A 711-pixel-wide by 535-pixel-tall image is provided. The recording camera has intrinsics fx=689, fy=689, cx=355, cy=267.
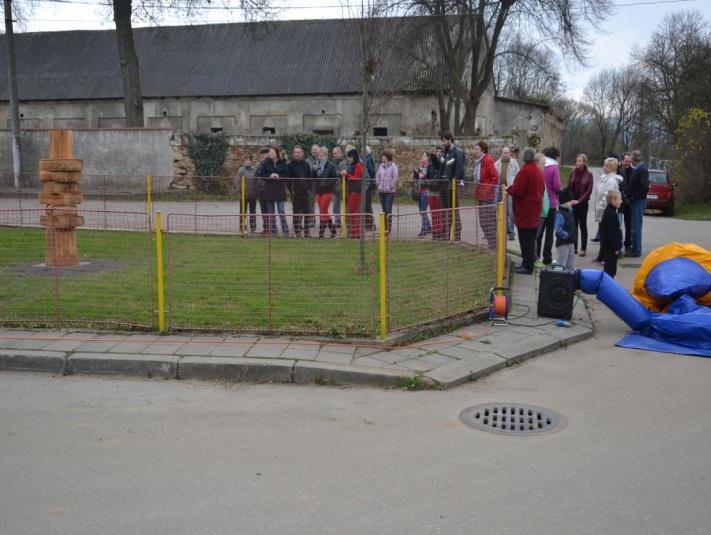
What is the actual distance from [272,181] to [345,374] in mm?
9036

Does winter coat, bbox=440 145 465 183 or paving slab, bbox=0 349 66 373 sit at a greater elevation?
winter coat, bbox=440 145 465 183

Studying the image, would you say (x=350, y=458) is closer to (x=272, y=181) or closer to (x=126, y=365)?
(x=126, y=365)

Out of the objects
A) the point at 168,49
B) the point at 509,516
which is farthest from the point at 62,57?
the point at 509,516

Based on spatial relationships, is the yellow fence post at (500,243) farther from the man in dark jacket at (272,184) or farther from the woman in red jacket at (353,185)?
the man in dark jacket at (272,184)

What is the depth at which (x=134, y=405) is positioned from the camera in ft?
19.1

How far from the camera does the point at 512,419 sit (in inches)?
217

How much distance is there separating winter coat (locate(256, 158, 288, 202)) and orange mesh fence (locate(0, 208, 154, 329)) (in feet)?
8.94

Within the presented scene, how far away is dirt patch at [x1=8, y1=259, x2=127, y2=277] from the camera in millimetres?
10062

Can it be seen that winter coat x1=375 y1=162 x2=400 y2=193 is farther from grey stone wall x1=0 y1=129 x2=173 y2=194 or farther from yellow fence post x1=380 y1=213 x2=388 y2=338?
grey stone wall x1=0 y1=129 x2=173 y2=194

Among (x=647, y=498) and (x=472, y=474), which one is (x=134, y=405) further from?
(x=647, y=498)

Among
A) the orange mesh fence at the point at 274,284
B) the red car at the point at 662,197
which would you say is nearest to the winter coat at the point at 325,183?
the orange mesh fence at the point at 274,284

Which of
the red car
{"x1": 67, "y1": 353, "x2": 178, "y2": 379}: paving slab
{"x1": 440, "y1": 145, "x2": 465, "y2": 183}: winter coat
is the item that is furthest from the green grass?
{"x1": 67, "y1": 353, "x2": 178, "y2": 379}: paving slab

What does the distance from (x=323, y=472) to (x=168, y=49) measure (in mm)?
40958

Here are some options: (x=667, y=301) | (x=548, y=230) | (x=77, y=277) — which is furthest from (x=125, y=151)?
(x=667, y=301)
